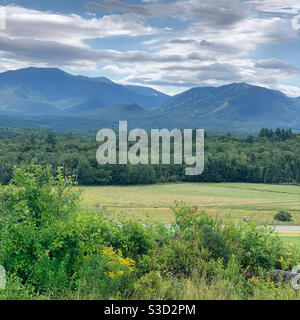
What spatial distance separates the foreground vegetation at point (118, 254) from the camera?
Answer: 21.2 ft

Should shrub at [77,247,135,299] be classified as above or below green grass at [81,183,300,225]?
above

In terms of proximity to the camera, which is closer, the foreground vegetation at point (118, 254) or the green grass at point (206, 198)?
the foreground vegetation at point (118, 254)

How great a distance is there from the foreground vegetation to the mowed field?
3982 cm

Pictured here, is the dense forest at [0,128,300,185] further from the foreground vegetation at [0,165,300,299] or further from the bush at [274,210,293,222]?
the foreground vegetation at [0,165,300,299]

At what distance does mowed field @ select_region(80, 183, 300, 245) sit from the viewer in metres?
55.6

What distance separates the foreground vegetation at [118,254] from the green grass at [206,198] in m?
39.7

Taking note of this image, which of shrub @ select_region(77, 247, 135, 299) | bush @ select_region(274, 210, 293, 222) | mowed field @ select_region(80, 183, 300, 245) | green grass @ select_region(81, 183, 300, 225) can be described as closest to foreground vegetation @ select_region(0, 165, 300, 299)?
shrub @ select_region(77, 247, 135, 299)

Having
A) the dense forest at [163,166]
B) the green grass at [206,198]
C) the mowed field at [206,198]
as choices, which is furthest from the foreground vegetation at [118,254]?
the dense forest at [163,166]

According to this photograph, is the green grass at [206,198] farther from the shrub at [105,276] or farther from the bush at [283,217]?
the shrub at [105,276]

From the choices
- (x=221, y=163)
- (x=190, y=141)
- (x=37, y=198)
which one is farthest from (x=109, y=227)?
(x=190, y=141)

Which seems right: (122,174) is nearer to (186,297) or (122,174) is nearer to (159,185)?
(159,185)

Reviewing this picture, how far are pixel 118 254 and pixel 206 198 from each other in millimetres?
64418

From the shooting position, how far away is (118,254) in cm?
765
